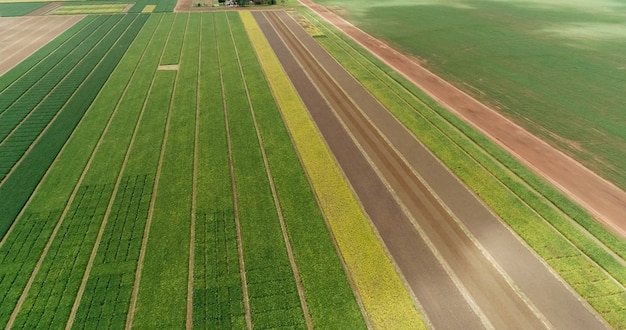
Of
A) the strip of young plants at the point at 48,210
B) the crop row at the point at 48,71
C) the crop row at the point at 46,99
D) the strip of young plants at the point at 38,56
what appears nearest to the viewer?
the strip of young plants at the point at 48,210

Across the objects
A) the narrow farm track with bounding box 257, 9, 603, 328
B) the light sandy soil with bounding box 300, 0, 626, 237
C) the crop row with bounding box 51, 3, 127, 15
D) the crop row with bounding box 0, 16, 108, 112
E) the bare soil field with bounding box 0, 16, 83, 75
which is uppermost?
the crop row with bounding box 51, 3, 127, 15

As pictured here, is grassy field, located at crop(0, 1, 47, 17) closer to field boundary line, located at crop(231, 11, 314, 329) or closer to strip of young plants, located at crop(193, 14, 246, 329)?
strip of young plants, located at crop(193, 14, 246, 329)

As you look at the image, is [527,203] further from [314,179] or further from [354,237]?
[314,179]

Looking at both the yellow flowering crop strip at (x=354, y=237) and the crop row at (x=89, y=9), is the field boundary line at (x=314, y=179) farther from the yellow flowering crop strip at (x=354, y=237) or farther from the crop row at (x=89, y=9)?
the crop row at (x=89, y=9)

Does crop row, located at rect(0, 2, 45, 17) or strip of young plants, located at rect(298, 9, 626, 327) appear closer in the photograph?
strip of young plants, located at rect(298, 9, 626, 327)

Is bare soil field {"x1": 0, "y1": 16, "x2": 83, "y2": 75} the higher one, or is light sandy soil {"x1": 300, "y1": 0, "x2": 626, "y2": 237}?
bare soil field {"x1": 0, "y1": 16, "x2": 83, "y2": 75}

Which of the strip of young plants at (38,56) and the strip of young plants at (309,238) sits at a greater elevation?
the strip of young plants at (38,56)

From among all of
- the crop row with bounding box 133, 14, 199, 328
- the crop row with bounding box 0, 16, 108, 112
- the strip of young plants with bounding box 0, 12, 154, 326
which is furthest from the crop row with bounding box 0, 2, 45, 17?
the crop row with bounding box 133, 14, 199, 328

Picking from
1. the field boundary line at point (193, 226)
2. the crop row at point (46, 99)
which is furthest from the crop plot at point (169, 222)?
the crop row at point (46, 99)
